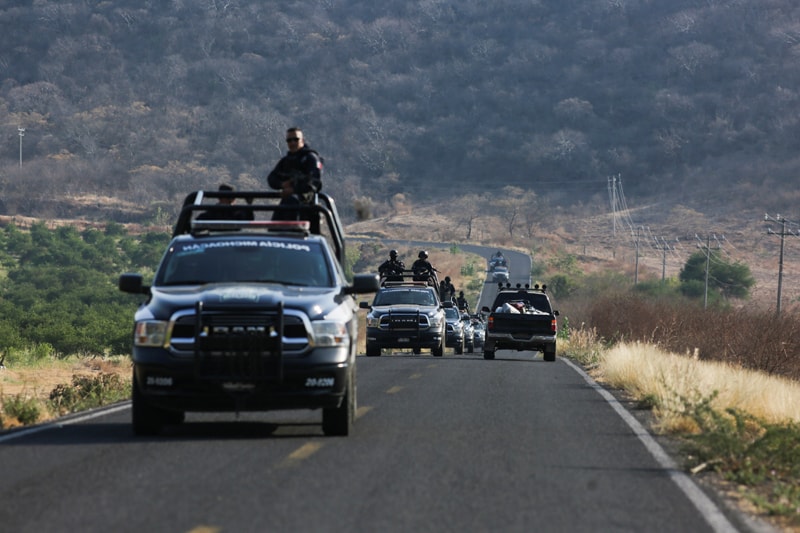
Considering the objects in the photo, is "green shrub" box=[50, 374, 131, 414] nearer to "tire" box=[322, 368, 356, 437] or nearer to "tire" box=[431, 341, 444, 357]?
"tire" box=[322, 368, 356, 437]

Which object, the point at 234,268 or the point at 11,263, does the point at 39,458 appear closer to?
the point at 234,268

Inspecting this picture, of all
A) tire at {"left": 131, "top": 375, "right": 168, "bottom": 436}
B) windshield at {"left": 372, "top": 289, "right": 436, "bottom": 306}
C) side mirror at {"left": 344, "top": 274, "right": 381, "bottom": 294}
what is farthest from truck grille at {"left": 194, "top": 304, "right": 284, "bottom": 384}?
windshield at {"left": 372, "top": 289, "right": 436, "bottom": 306}

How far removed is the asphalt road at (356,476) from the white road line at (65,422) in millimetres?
29

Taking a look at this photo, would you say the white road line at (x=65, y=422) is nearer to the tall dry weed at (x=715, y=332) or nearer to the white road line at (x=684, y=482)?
the white road line at (x=684, y=482)

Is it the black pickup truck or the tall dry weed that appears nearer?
the black pickup truck

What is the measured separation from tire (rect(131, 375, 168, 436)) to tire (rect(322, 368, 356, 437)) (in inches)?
62.9

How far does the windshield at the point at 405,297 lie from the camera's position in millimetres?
34125

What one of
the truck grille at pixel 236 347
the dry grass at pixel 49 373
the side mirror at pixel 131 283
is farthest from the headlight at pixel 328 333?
the dry grass at pixel 49 373

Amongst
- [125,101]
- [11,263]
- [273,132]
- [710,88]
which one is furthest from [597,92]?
[11,263]

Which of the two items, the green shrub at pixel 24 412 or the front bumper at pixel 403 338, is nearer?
the green shrub at pixel 24 412

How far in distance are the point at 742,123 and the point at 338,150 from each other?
5290cm

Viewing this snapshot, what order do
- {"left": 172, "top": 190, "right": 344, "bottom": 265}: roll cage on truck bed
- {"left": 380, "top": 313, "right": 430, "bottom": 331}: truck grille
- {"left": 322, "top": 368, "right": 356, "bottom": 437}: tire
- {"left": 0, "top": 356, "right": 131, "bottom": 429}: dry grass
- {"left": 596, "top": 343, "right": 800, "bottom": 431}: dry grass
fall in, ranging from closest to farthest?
{"left": 322, "top": 368, "right": 356, "bottom": 437}: tire, {"left": 172, "top": 190, "right": 344, "bottom": 265}: roll cage on truck bed, {"left": 596, "top": 343, "right": 800, "bottom": 431}: dry grass, {"left": 0, "top": 356, "right": 131, "bottom": 429}: dry grass, {"left": 380, "top": 313, "right": 430, "bottom": 331}: truck grille

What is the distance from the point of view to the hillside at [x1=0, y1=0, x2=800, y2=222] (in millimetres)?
155000

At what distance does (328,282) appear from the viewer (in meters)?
13.3
